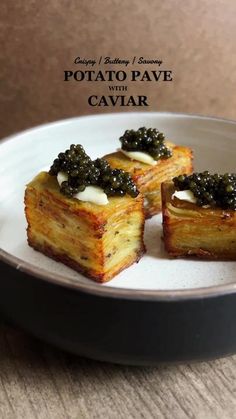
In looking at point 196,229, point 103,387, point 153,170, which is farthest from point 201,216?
point 103,387

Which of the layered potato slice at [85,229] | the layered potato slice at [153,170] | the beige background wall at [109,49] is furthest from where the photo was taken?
the beige background wall at [109,49]

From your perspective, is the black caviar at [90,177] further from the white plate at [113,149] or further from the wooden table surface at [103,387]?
the wooden table surface at [103,387]

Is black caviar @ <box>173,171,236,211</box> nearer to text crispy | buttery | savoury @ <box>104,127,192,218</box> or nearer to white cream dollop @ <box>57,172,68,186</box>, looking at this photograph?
text crispy | buttery | savoury @ <box>104,127,192,218</box>

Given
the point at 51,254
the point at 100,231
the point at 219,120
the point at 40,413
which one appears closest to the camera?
the point at 40,413

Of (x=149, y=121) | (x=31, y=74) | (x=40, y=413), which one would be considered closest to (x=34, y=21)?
(x=31, y=74)

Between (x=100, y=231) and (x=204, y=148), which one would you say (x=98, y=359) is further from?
(x=204, y=148)

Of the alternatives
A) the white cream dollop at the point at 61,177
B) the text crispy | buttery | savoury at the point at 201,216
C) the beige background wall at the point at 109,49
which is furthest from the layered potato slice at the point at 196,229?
the beige background wall at the point at 109,49

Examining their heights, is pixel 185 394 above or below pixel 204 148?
below
